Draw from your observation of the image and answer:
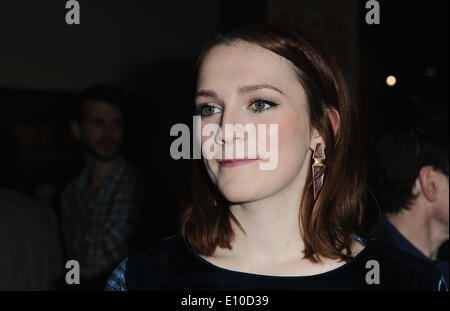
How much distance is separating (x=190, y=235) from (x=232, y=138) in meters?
0.31

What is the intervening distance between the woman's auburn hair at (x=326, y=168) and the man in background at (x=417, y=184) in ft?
1.95

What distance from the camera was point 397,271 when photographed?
1023mm

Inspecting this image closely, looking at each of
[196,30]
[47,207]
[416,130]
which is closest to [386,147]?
[416,130]

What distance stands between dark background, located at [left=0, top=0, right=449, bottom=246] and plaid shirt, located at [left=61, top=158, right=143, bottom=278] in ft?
1.78

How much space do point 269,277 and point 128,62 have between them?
9.18ft

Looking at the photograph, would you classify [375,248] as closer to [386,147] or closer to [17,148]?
[386,147]

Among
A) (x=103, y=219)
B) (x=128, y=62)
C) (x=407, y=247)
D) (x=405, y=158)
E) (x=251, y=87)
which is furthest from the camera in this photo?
(x=128, y=62)

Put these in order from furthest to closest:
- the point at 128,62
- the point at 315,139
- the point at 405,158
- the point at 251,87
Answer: the point at 128,62 → the point at 405,158 → the point at 315,139 → the point at 251,87

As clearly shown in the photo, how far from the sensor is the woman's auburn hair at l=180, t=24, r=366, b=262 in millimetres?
1030

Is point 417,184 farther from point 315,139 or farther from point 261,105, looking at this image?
point 261,105

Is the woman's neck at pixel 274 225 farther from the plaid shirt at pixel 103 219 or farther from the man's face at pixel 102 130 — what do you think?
the man's face at pixel 102 130

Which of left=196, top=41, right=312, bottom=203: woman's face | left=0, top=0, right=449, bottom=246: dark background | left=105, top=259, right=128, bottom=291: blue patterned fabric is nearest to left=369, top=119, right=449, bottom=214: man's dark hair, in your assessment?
left=196, top=41, right=312, bottom=203: woman's face

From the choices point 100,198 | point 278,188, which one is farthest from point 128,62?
point 278,188

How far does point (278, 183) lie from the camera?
1.00m
